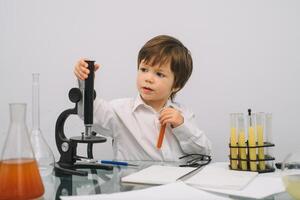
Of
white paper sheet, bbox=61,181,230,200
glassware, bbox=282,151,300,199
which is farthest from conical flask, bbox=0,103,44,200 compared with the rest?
glassware, bbox=282,151,300,199

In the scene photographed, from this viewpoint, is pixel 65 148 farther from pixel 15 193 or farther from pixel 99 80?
pixel 99 80

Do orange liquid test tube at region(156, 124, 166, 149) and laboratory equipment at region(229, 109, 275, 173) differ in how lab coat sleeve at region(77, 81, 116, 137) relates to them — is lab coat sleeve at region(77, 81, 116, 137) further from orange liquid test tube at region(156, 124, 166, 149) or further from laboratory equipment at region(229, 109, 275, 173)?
laboratory equipment at region(229, 109, 275, 173)

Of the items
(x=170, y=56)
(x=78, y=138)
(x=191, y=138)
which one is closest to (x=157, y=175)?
(x=78, y=138)

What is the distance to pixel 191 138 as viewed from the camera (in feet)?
3.66

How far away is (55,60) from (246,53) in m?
0.88

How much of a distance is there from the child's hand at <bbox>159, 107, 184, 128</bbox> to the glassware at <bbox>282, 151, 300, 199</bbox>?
505 millimetres

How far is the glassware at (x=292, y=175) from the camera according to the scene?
0.52 metres

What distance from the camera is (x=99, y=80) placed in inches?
59.3

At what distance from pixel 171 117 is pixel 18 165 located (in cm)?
62

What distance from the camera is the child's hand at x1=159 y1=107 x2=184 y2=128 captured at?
1068 mm

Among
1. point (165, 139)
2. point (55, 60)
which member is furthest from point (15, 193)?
point (55, 60)

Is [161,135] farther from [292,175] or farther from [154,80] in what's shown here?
[292,175]

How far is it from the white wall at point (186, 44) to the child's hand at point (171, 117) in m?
0.38

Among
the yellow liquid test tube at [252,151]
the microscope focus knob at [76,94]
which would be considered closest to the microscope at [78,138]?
the microscope focus knob at [76,94]
